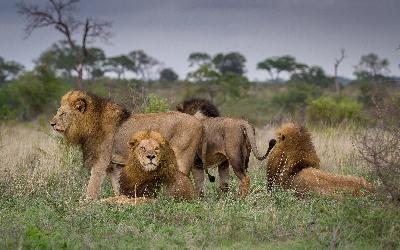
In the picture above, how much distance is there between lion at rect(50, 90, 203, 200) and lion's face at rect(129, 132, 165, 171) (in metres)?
0.67

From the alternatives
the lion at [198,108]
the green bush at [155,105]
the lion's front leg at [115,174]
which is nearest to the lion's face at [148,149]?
the lion's front leg at [115,174]

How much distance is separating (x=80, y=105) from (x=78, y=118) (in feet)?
0.47

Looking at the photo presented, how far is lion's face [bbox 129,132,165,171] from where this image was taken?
7.73 meters

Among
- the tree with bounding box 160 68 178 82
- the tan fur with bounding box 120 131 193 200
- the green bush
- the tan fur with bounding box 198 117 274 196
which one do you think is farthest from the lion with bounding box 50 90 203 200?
the tree with bounding box 160 68 178 82

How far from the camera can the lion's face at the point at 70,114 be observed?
870 centimetres

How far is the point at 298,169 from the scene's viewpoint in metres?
8.73

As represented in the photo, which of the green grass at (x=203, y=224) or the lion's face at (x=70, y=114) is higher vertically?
the lion's face at (x=70, y=114)

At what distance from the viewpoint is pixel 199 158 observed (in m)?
9.34

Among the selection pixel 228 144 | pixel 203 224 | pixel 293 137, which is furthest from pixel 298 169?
pixel 203 224

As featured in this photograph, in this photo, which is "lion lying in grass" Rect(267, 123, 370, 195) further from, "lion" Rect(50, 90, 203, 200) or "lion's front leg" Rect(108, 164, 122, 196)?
"lion's front leg" Rect(108, 164, 122, 196)

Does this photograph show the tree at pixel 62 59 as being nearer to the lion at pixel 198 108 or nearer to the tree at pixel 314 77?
the tree at pixel 314 77

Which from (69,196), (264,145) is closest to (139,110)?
(264,145)

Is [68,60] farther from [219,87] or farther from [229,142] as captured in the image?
[229,142]

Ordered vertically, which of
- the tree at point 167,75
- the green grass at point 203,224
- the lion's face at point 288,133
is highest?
the tree at point 167,75
